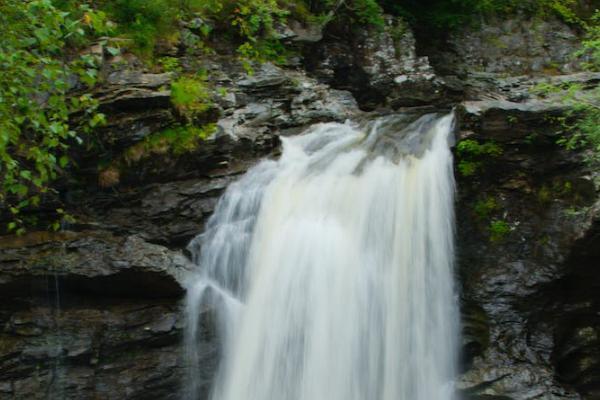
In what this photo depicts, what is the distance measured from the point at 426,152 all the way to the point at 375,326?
105 inches

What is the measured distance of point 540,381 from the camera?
22.1 ft

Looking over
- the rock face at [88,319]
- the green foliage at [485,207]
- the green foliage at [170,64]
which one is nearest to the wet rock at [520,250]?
the green foliage at [485,207]

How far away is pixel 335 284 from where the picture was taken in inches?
292

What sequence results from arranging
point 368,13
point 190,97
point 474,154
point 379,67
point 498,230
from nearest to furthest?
point 498,230 → point 474,154 → point 190,97 → point 379,67 → point 368,13

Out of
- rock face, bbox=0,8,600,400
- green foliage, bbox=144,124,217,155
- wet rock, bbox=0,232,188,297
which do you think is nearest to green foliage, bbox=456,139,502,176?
rock face, bbox=0,8,600,400

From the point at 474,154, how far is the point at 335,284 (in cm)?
248

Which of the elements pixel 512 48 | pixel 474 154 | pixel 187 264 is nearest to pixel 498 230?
pixel 474 154

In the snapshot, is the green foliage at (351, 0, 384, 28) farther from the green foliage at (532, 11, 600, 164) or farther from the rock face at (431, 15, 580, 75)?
the green foliage at (532, 11, 600, 164)

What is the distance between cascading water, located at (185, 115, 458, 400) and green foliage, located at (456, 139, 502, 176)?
213mm

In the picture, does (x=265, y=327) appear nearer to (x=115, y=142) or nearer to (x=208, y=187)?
(x=208, y=187)

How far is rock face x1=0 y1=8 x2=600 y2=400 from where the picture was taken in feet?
23.0

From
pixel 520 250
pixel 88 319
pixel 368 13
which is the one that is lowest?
pixel 88 319

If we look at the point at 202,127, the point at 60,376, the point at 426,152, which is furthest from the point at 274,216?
the point at 60,376

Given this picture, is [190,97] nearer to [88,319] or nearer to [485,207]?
[88,319]
